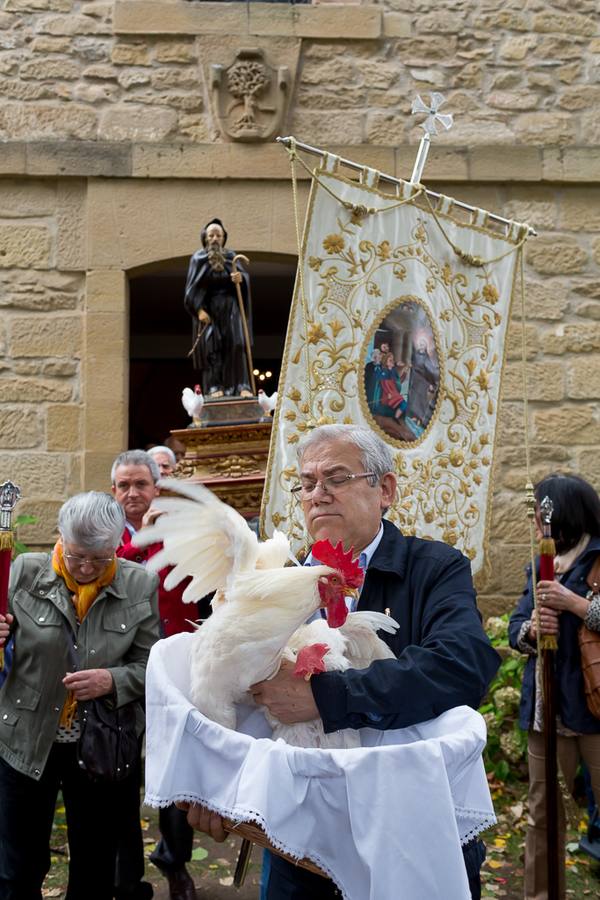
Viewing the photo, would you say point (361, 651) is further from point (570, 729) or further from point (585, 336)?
point (585, 336)

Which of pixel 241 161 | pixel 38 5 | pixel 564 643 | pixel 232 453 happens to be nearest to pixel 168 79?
pixel 241 161

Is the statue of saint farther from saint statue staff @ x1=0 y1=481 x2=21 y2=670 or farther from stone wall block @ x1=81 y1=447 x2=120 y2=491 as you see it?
saint statue staff @ x1=0 y1=481 x2=21 y2=670

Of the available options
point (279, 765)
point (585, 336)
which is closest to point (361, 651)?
point (279, 765)

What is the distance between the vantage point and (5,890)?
339cm

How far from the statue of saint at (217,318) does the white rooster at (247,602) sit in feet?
10.6

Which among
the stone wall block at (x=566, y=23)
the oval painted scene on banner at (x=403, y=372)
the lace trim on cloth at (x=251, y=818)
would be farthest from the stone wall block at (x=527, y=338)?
the lace trim on cloth at (x=251, y=818)

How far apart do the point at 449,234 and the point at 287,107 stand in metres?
3.07

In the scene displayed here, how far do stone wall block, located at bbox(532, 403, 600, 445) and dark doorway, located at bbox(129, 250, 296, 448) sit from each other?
9.46 feet

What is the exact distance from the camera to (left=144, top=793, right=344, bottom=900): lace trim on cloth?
171cm

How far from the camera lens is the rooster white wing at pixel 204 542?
202 centimetres

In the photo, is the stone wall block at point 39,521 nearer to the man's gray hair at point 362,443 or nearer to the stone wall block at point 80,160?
the stone wall block at point 80,160

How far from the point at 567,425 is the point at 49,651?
4669mm

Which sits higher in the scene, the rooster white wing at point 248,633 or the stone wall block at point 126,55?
the stone wall block at point 126,55

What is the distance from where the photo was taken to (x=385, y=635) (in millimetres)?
2266
